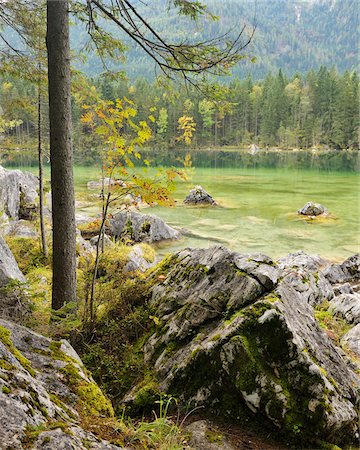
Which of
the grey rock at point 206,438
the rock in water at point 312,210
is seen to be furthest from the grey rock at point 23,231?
the rock in water at point 312,210

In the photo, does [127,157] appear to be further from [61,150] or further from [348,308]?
[348,308]

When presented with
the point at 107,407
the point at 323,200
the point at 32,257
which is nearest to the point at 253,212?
the point at 323,200

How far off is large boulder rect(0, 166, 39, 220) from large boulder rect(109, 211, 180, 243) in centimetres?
356

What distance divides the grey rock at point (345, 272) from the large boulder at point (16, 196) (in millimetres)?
11386

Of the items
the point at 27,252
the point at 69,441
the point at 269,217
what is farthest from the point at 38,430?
the point at 269,217

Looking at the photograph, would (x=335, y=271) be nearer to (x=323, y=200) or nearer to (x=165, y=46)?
(x=165, y=46)

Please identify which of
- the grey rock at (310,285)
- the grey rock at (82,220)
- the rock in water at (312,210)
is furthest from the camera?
the rock in water at (312,210)

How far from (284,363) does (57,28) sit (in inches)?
200

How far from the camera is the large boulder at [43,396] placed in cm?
202

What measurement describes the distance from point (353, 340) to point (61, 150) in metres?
5.91

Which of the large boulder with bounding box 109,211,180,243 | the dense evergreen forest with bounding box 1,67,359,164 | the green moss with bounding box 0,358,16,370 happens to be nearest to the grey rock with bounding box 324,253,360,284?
the large boulder with bounding box 109,211,180,243

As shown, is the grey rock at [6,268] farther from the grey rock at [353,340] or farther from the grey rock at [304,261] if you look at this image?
the grey rock at [304,261]

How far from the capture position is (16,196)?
15602mm

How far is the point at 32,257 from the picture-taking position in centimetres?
1056
